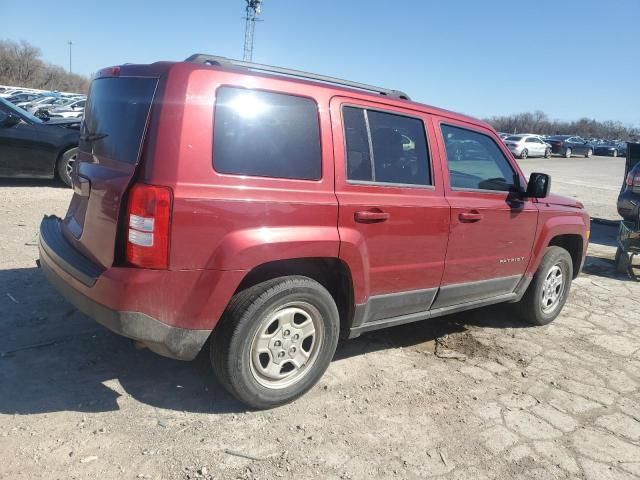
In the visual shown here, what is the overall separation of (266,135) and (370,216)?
2.70 ft

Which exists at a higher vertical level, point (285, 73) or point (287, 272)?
point (285, 73)

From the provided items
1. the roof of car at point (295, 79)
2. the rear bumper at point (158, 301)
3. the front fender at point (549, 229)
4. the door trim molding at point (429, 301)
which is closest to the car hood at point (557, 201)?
the front fender at point (549, 229)

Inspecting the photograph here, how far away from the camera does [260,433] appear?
286 cm

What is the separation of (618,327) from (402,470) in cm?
346

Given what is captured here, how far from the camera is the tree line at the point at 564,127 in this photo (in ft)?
290

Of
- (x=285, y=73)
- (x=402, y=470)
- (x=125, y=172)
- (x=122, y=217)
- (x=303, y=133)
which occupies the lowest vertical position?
(x=402, y=470)

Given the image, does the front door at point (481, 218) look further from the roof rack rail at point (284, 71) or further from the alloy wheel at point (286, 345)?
the alloy wheel at point (286, 345)

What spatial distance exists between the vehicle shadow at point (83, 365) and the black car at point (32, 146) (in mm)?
5281

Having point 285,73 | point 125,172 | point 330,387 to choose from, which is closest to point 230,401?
point 330,387

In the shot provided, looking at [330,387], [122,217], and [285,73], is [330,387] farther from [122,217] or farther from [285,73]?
[285,73]

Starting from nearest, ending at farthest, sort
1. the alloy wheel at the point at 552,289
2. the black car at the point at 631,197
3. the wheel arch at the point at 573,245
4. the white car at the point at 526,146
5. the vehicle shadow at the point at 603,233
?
the alloy wheel at the point at 552,289
the wheel arch at the point at 573,245
the black car at the point at 631,197
the vehicle shadow at the point at 603,233
the white car at the point at 526,146

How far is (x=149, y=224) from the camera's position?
254 centimetres

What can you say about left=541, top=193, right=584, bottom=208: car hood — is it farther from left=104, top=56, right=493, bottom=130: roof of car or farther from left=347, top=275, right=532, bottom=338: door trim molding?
left=104, top=56, right=493, bottom=130: roof of car

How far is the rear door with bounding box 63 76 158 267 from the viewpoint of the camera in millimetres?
2691
